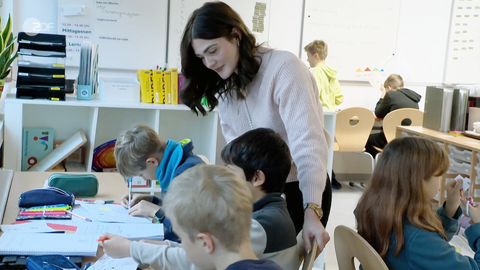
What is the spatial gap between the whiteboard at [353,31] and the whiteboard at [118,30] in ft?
5.01

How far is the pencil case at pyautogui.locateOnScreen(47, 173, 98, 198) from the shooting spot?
1.98 meters

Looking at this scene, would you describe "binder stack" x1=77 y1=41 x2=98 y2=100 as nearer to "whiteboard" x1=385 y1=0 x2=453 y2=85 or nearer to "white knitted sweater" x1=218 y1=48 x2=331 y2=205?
"white knitted sweater" x1=218 y1=48 x2=331 y2=205

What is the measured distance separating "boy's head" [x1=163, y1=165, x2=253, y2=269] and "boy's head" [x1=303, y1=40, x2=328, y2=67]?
13.5ft

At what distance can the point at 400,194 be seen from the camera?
1618mm

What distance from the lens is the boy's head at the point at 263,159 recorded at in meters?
1.44

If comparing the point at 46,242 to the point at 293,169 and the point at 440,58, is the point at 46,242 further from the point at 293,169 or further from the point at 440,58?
the point at 440,58

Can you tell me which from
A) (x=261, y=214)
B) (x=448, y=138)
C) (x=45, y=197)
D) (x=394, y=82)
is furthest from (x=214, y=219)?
(x=394, y=82)

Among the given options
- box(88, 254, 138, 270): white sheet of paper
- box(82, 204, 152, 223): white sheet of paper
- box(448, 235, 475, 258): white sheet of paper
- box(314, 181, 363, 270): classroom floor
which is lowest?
box(314, 181, 363, 270): classroom floor

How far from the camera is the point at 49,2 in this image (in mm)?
4512

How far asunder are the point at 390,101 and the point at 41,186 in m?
3.88

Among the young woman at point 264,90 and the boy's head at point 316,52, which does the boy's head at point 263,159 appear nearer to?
the young woman at point 264,90

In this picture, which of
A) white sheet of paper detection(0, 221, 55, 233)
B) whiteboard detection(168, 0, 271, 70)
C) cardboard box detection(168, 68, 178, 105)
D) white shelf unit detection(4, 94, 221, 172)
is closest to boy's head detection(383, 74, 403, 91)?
whiteboard detection(168, 0, 271, 70)

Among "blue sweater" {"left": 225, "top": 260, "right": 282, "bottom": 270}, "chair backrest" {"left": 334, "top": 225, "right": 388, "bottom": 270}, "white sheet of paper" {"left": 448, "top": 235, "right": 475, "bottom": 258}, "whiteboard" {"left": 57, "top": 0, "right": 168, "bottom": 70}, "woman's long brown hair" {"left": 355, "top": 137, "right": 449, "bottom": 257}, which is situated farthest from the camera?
"whiteboard" {"left": 57, "top": 0, "right": 168, "bottom": 70}

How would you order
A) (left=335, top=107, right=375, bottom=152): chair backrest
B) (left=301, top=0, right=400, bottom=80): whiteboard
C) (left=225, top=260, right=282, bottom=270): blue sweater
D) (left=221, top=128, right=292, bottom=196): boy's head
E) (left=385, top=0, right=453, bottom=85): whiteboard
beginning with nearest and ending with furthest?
(left=225, top=260, right=282, bottom=270): blue sweater
(left=221, top=128, right=292, bottom=196): boy's head
(left=335, top=107, right=375, bottom=152): chair backrest
(left=301, top=0, right=400, bottom=80): whiteboard
(left=385, top=0, right=453, bottom=85): whiteboard
